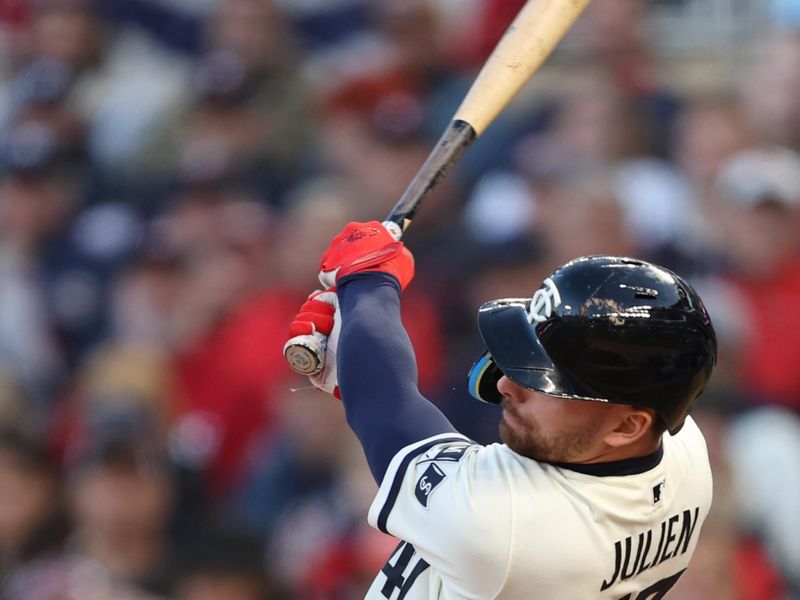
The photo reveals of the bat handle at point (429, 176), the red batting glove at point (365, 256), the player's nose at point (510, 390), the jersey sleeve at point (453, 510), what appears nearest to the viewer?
the jersey sleeve at point (453, 510)

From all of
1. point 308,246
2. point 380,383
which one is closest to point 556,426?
point 380,383

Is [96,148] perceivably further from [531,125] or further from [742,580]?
[742,580]

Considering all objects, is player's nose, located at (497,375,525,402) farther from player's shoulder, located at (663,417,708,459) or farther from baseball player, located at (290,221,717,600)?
player's shoulder, located at (663,417,708,459)

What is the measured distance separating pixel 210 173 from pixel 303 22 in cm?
74

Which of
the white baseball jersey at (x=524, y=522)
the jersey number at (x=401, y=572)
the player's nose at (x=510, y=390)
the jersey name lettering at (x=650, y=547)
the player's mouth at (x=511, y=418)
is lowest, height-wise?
the jersey number at (x=401, y=572)

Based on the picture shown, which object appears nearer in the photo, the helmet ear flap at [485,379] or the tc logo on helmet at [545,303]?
the tc logo on helmet at [545,303]

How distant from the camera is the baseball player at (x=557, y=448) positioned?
1442 mm

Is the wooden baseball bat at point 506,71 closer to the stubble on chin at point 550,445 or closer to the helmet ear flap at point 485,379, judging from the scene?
the helmet ear flap at point 485,379

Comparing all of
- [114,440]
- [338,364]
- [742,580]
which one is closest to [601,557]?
[338,364]

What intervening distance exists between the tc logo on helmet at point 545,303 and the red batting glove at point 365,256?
12.1 inches

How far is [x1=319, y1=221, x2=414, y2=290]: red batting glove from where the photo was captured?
69.2 inches

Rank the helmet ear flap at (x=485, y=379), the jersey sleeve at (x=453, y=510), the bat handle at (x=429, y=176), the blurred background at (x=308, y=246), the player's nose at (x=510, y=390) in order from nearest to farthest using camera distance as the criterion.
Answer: the jersey sleeve at (x=453, y=510)
the player's nose at (x=510, y=390)
the helmet ear flap at (x=485, y=379)
the bat handle at (x=429, y=176)
the blurred background at (x=308, y=246)

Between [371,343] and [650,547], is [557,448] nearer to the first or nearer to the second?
[650,547]

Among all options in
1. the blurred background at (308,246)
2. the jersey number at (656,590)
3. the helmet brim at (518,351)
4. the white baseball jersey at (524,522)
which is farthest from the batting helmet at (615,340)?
the blurred background at (308,246)
